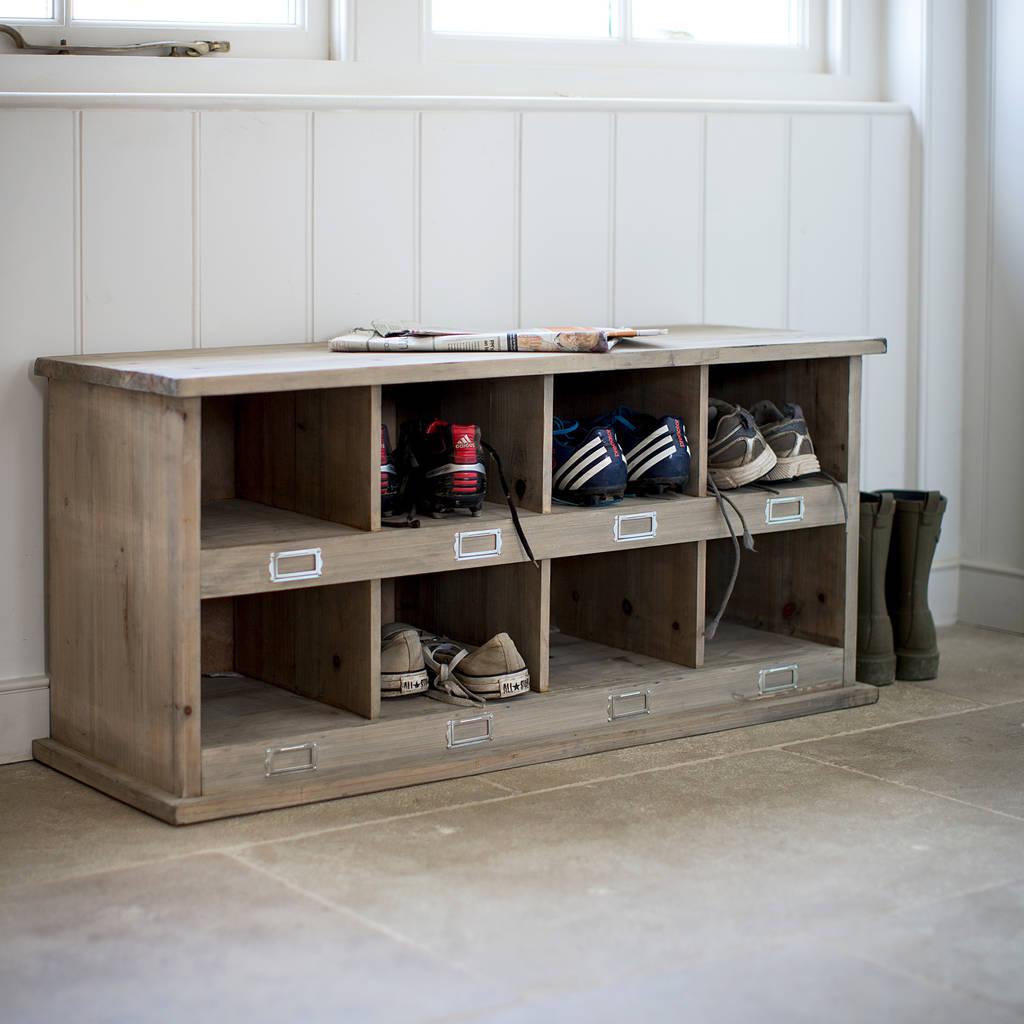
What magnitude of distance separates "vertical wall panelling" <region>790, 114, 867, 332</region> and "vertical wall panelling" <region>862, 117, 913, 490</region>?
4 centimetres

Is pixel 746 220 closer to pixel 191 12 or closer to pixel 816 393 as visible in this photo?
pixel 816 393

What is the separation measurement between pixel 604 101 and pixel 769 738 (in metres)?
1.35

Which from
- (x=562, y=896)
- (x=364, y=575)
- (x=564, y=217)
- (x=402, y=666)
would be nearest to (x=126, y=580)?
(x=364, y=575)

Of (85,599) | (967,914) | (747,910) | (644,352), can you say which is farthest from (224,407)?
(967,914)

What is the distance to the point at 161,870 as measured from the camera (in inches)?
93.6

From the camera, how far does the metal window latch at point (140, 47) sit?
2.96m

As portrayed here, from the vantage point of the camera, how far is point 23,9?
297cm

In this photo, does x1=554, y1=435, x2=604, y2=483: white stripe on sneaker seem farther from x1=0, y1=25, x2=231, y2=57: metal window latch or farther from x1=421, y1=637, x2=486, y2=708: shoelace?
x1=0, y1=25, x2=231, y2=57: metal window latch

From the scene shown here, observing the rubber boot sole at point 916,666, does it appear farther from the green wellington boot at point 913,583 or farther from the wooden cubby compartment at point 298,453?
the wooden cubby compartment at point 298,453

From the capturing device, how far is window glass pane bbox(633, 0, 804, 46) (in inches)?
143

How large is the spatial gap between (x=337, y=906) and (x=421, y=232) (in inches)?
58.8

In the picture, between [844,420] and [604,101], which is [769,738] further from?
[604,101]

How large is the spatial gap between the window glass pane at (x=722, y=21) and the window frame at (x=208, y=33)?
0.76 metres

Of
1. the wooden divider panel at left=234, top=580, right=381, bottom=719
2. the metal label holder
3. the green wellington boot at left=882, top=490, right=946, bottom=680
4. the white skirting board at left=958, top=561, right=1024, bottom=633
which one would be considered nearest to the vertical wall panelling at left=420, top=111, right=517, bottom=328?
the wooden divider panel at left=234, top=580, right=381, bottom=719
